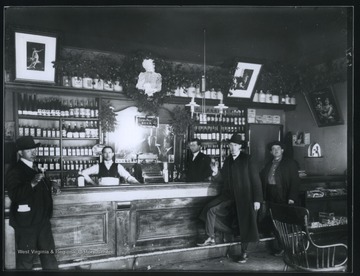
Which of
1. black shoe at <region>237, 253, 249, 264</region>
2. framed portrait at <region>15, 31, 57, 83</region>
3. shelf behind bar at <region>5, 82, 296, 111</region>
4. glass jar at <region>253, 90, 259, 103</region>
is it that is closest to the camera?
black shoe at <region>237, 253, 249, 264</region>

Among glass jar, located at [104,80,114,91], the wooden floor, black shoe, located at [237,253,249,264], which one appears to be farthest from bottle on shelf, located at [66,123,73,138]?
black shoe, located at [237,253,249,264]

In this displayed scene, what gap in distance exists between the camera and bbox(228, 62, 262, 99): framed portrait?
259 inches

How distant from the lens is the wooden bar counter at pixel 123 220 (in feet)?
12.9

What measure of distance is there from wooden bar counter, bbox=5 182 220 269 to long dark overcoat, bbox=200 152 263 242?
0.80 feet

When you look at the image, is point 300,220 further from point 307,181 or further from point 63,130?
point 63,130

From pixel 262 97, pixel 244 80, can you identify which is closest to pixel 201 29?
pixel 244 80

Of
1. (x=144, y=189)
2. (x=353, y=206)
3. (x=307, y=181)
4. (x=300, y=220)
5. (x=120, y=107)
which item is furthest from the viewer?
(x=120, y=107)

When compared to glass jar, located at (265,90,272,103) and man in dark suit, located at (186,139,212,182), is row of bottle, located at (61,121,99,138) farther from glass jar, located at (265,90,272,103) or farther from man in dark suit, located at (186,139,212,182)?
glass jar, located at (265,90,272,103)

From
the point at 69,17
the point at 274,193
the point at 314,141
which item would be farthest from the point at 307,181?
the point at 69,17

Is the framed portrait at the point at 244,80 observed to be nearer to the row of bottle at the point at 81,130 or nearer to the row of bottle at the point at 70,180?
the row of bottle at the point at 81,130

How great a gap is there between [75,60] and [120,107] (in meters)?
1.29

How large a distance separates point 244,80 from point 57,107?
10.9 ft

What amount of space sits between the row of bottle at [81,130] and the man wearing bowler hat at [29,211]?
2283 mm

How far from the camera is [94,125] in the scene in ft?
20.5
